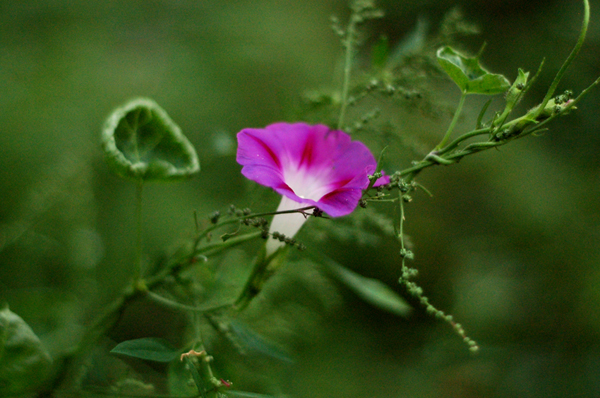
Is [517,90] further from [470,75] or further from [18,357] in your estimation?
[18,357]

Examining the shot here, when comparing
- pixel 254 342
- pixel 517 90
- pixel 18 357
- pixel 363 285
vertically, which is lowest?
pixel 18 357

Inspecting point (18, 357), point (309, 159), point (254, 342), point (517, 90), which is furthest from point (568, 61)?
point (18, 357)

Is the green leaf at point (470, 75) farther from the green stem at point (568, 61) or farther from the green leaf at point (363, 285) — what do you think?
the green leaf at point (363, 285)

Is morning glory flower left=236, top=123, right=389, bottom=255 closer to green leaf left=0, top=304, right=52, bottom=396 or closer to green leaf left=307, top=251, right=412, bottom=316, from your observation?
green leaf left=307, top=251, right=412, bottom=316

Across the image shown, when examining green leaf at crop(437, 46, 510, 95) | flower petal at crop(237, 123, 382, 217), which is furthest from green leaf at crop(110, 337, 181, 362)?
green leaf at crop(437, 46, 510, 95)

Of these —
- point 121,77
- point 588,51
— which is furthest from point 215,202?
point 588,51

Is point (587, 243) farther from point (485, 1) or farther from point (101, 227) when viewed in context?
point (101, 227)

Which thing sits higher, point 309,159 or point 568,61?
point 568,61
